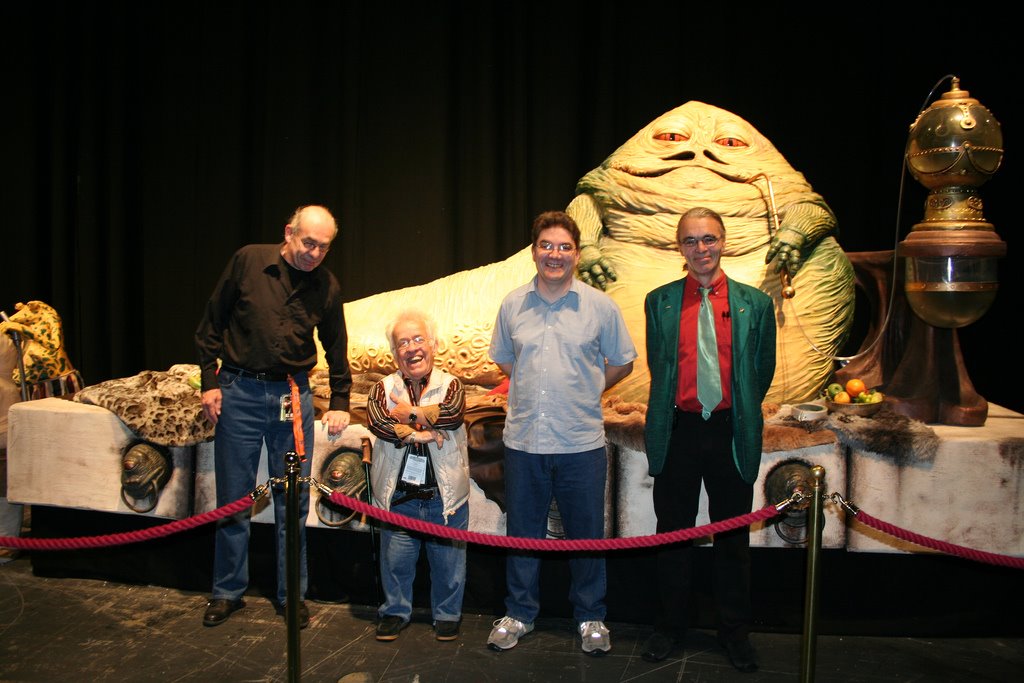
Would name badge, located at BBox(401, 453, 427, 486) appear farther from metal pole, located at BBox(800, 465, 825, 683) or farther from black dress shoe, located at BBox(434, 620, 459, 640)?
metal pole, located at BBox(800, 465, 825, 683)

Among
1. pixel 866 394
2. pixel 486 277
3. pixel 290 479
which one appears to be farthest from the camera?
pixel 486 277

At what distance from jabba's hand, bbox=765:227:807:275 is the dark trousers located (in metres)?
1.03

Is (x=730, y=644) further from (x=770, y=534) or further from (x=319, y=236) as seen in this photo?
(x=319, y=236)

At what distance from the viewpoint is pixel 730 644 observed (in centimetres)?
280

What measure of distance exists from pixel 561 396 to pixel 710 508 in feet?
2.11

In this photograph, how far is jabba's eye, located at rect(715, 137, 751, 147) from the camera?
3.83 m

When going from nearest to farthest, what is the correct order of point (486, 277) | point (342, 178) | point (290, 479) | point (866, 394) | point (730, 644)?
point (290, 479), point (730, 644), point (866, 394), point (486, 277), point (342, 178)

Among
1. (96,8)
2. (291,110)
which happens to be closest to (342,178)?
(291,110)

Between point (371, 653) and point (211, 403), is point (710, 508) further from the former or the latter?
point (211, 403)

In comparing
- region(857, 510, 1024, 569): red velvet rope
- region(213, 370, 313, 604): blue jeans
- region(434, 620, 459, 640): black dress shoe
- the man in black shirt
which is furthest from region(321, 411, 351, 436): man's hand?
region(857, 510, 1024, 569): red velvet rope

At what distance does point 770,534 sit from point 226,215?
3.77 meters

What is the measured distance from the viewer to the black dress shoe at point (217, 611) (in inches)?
123

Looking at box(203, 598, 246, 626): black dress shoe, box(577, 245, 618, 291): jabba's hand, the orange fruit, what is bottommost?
box(203, 598, 246, 626): black dress shoe

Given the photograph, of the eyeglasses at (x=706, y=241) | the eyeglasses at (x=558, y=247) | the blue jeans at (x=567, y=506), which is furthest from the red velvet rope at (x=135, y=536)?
the eyeglasses at (x=706, y=241)
